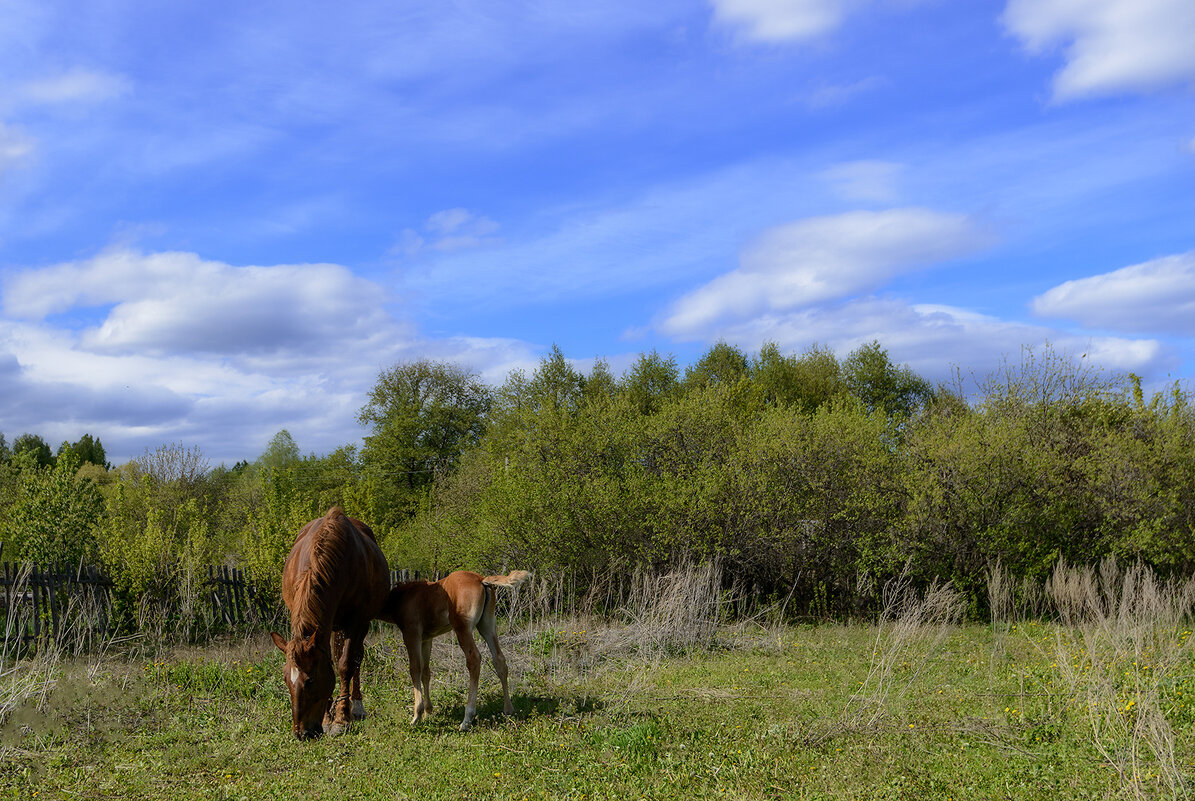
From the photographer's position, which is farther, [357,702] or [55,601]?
[55,601]

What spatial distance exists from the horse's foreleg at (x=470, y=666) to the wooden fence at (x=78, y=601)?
6.32 meters

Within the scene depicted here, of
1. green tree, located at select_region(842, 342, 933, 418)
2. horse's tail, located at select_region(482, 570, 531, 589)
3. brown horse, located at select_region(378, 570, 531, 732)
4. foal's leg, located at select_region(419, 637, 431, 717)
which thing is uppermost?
green tree, located at select_region(842, 342, 933, 418)

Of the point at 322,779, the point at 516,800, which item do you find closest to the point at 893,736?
the point at 516,800

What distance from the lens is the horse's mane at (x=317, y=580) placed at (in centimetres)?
696

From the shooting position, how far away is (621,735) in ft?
21.9

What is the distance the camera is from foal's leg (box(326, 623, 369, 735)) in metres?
7.43

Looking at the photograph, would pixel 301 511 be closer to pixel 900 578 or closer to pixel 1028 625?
pixel 900 578

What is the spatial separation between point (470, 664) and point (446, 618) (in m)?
0.53

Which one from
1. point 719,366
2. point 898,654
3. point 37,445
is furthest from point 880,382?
point 37,445

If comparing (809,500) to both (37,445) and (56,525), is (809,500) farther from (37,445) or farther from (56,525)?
(37,445)

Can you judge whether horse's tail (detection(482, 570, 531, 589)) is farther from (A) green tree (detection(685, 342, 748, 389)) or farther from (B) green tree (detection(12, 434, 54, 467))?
(B) green tree (detection(12, 434, 54, 467))

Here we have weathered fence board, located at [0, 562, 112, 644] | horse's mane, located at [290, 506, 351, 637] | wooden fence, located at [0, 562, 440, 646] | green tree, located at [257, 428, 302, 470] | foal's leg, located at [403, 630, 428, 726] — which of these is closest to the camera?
horse's mane, located at [290, 506, 351, 637]

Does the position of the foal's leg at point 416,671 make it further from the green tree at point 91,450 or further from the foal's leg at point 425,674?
the green tree at point 91,450

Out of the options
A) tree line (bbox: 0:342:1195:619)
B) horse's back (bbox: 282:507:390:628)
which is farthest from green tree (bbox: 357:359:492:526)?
horse's back (bbox: 282:507:390:628)
